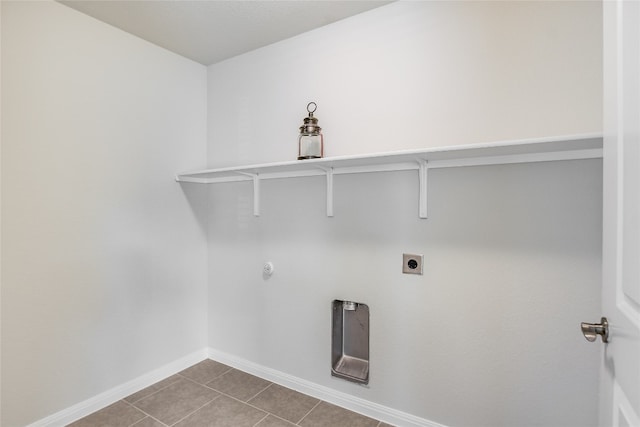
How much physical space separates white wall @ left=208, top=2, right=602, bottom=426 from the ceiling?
100 mm

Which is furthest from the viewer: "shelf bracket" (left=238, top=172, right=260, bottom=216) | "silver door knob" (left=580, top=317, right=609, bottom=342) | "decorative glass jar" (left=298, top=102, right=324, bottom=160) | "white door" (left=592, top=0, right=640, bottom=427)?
"shelf bracket" (left=238, top=172, right=260, bottom=216)

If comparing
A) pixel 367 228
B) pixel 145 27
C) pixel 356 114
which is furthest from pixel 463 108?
pixel 145 27

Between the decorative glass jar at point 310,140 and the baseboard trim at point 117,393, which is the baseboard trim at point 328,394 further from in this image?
the decorative glass jar at point 310,140

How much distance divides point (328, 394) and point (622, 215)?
1.81 meters

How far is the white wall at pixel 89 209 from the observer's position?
1.67 metres

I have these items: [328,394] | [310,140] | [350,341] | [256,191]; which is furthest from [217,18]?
[328,394]

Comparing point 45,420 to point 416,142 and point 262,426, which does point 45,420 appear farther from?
point 416,142

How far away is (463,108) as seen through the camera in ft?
5.34

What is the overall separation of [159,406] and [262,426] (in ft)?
2.22

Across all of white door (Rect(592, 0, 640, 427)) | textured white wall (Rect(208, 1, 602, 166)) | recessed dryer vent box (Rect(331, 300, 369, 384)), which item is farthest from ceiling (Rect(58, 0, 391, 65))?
recessed dryer vent box (Rect(331, 300, 369, 384))

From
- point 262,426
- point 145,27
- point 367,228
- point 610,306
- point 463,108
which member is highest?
point 145,27

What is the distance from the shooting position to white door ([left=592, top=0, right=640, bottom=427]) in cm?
67

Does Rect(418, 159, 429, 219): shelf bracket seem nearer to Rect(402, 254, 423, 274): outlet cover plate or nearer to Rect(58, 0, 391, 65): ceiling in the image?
Rect(402, 254, 423, 274): outlet cover plate

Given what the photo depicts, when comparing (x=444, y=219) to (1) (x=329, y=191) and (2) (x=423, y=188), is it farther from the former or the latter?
(1) (x=329, y=191)
